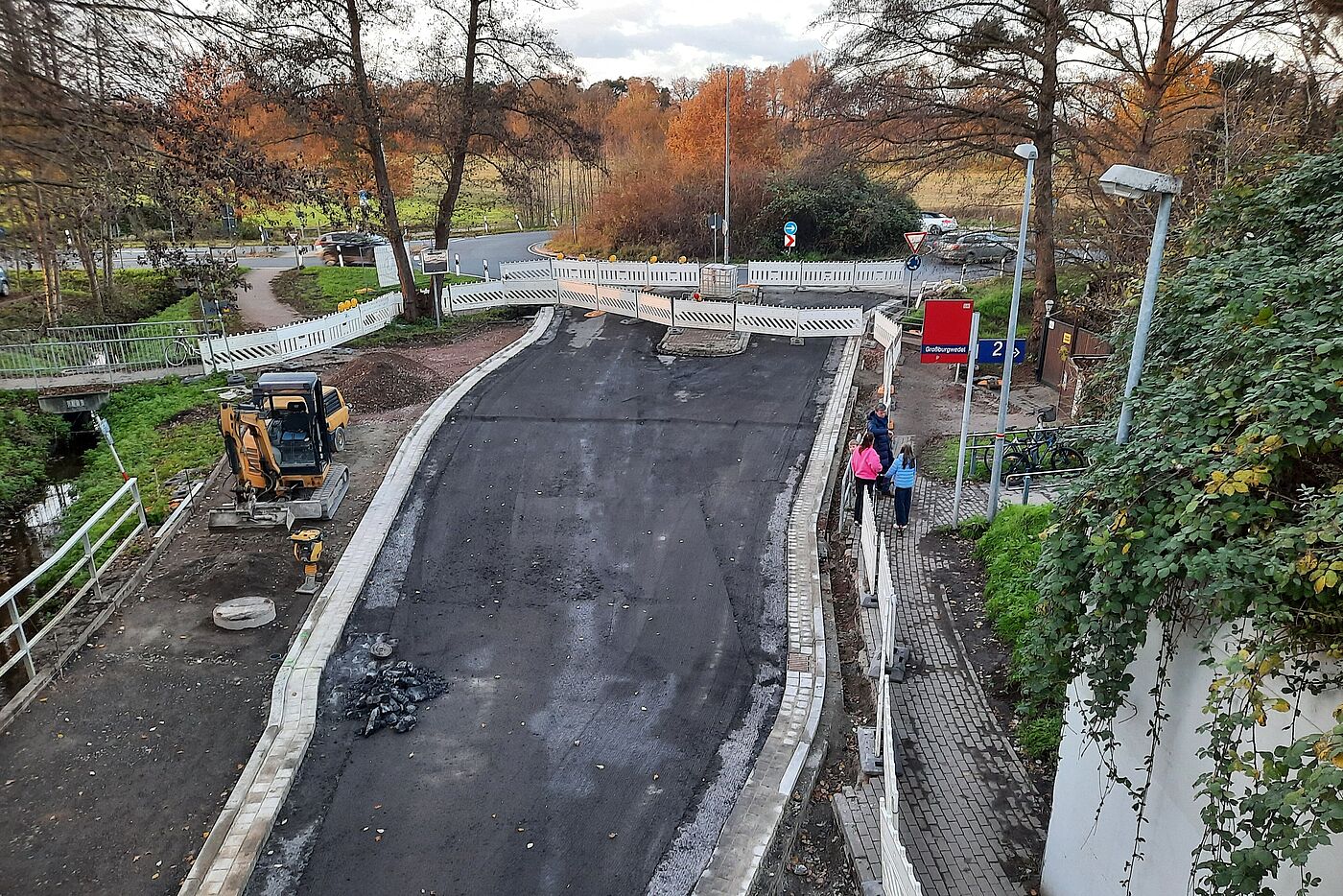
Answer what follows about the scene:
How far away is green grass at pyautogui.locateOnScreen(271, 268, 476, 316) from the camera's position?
28.6m

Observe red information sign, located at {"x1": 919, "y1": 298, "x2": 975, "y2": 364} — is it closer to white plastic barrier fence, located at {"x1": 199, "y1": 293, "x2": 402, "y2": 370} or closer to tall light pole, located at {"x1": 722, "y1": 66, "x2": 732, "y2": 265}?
white plastic barrier fence, located at {"x1": 199, "y1": 293, "x2": 402, "y2": 370}

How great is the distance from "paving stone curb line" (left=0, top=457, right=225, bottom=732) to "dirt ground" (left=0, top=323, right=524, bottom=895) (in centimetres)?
11

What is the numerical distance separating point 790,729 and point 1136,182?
6.02 metres

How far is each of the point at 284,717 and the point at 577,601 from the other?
12.5 ft

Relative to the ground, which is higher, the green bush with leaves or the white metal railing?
the green bush with leaves

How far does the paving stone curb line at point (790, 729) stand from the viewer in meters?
7.25

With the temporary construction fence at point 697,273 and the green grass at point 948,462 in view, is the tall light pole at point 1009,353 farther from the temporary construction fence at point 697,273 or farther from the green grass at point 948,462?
the temporary construction fence at point 697,273

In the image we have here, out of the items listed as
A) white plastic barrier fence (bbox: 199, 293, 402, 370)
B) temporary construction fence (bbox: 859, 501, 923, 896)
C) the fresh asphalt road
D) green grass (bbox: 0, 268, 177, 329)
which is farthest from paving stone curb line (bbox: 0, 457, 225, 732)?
green grass (bbox: 0, 268, 177, 329)

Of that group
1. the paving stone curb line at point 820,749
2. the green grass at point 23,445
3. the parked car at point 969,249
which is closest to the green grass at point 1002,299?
the parked car at point 969,249

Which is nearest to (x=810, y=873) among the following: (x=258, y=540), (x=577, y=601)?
(x=577, y=601)

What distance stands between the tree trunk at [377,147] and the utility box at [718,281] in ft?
30.6

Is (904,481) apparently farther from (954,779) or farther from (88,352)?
(88,352)

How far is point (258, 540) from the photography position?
12906mm

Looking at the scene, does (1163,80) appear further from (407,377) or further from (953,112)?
(407,377)
